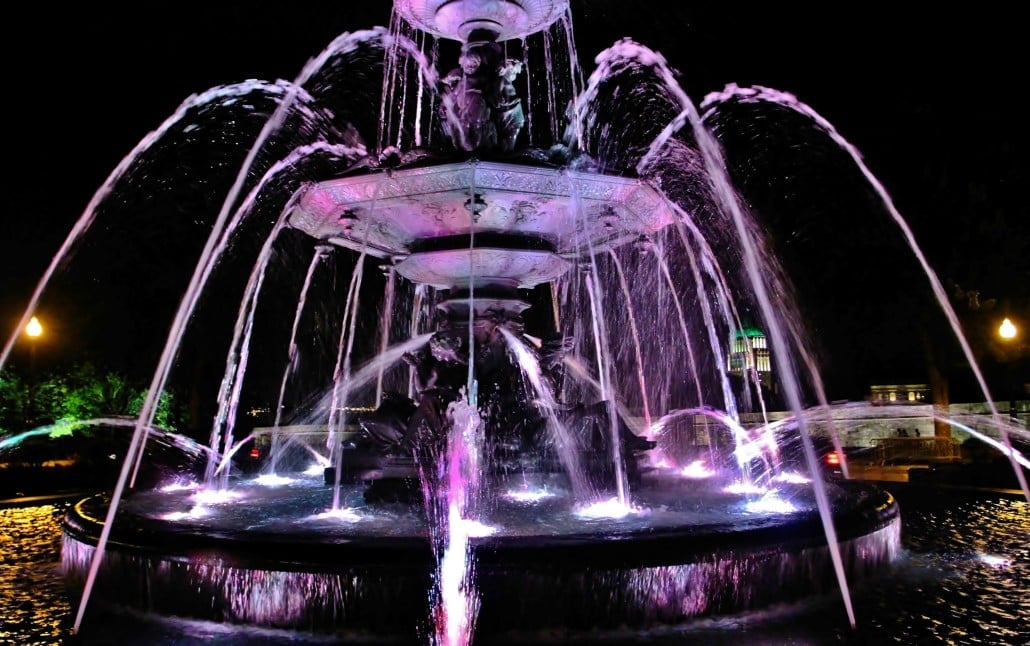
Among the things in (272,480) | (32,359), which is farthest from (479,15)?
(32,359)

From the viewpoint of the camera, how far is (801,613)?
6129 millimetres

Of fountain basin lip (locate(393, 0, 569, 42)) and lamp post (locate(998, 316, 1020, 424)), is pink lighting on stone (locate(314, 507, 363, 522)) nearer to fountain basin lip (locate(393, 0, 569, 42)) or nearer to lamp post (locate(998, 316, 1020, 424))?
fountain basin lip (locate(393, 0, 569, 42))

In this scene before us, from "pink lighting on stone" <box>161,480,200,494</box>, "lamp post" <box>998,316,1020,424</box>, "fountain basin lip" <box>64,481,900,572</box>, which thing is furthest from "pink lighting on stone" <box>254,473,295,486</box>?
"lamp post" <box>998,316,1020,424</box>

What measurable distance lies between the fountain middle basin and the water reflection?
4.9 inches

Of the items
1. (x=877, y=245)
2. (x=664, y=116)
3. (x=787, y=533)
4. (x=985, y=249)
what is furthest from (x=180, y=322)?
(x=985, y=249)

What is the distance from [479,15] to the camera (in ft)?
35.1

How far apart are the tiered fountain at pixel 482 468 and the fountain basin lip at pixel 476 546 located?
0.06 ft

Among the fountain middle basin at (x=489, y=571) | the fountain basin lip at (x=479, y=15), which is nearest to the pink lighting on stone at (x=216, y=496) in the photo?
the fountain middle basin at (x=489, y=571)

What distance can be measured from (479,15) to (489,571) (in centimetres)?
762

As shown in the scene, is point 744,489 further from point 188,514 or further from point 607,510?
point 188,514

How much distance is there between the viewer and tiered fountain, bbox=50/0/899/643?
5.71 metres

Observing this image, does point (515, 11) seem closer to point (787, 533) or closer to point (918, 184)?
point (787, 533)

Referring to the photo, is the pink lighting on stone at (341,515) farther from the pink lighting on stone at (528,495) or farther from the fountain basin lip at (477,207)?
the fountain basin lip at (477,207)

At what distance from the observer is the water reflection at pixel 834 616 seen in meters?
5.57
